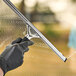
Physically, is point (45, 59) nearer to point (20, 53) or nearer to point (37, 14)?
point (37, 14)

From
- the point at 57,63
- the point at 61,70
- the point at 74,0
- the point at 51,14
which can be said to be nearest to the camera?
the point at 61,70

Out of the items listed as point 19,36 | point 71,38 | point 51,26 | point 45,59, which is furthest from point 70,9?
point 19,36

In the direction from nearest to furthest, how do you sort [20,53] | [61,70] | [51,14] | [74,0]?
[20,53] → [61,70] → [74,0] → [51,14]

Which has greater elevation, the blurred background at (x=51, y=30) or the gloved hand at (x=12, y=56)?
the gloved hand at (x=12, y=56)

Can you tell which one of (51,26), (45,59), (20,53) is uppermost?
(20,53)

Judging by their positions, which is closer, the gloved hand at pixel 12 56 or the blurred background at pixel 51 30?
the gloved hand at pixel 12 56

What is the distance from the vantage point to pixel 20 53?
2.13 feet

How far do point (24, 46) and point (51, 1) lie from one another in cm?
241

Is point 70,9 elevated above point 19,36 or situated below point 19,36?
below

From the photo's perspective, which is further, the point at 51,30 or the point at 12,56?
the point at 51,30

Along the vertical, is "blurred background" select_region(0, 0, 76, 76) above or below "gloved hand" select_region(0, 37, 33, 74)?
below

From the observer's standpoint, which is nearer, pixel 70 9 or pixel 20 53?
pixel 20 53

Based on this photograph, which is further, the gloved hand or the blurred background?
the blurred background

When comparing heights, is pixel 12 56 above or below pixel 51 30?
above
